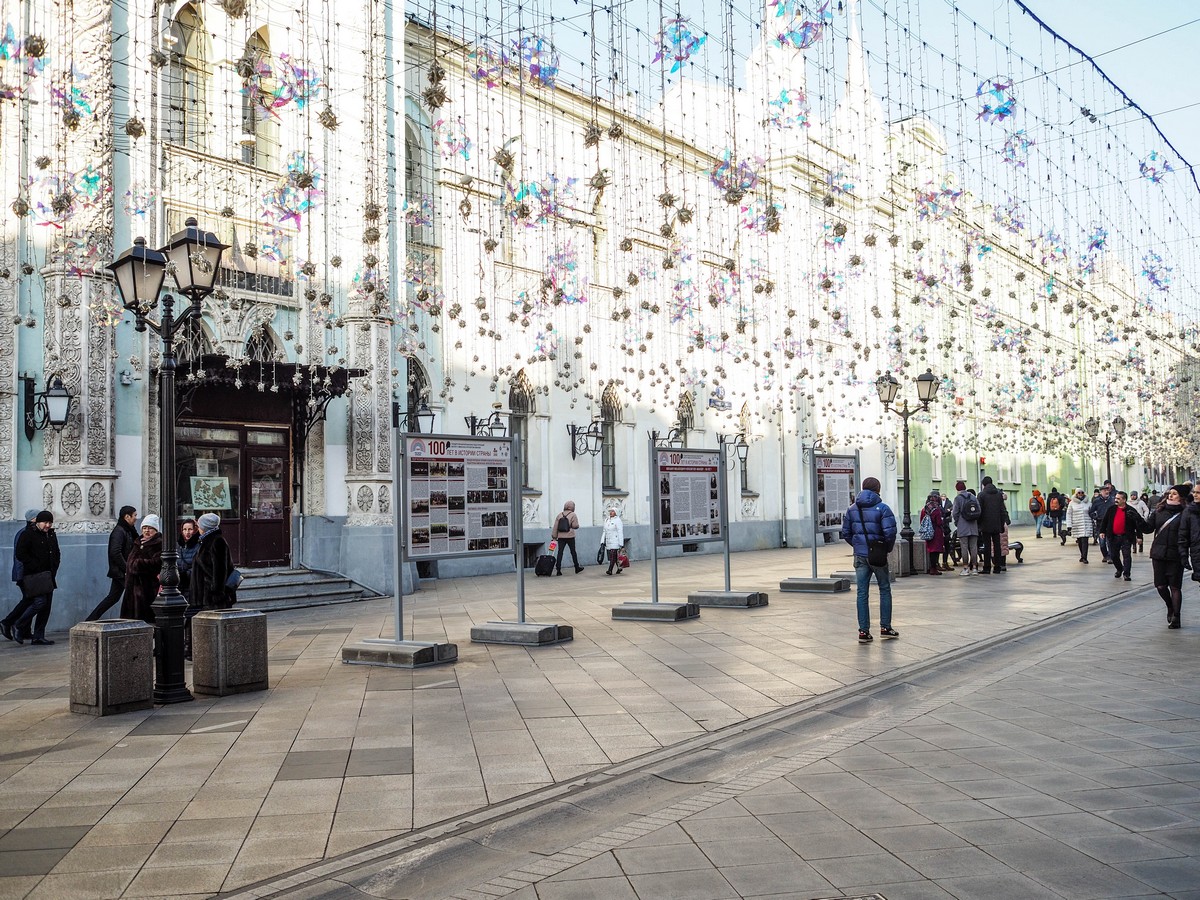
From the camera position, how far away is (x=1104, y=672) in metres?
10.6

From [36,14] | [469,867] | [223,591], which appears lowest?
[469,867]


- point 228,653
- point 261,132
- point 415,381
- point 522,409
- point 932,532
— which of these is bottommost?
point 228,653

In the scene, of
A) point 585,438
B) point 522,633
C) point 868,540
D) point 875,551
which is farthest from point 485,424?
point 875,551

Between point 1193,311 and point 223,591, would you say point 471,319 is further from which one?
point 1193,311

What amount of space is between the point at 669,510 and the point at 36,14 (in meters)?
13.0

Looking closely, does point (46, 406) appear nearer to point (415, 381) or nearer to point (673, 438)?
point (415, 381)

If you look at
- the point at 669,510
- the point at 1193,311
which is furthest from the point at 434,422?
the point at 1193,311

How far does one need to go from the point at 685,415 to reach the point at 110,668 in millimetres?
25525

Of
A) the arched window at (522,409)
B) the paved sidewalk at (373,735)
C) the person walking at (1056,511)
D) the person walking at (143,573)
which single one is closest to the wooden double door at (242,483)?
the paved sidewalk at (373,735)

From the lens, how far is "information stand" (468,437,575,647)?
1302 centimetres

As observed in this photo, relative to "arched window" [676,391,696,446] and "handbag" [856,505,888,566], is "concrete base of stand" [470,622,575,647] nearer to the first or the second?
"handbag" [856,505,888,566]

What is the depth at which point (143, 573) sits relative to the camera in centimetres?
1177

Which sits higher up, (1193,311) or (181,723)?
(1193,311)

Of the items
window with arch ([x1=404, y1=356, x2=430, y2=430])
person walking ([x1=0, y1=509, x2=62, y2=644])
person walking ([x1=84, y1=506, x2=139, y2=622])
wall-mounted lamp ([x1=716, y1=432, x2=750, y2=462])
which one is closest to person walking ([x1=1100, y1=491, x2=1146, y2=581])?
window with arch ([x1=404, y1=356, x2=430, y2=430])
